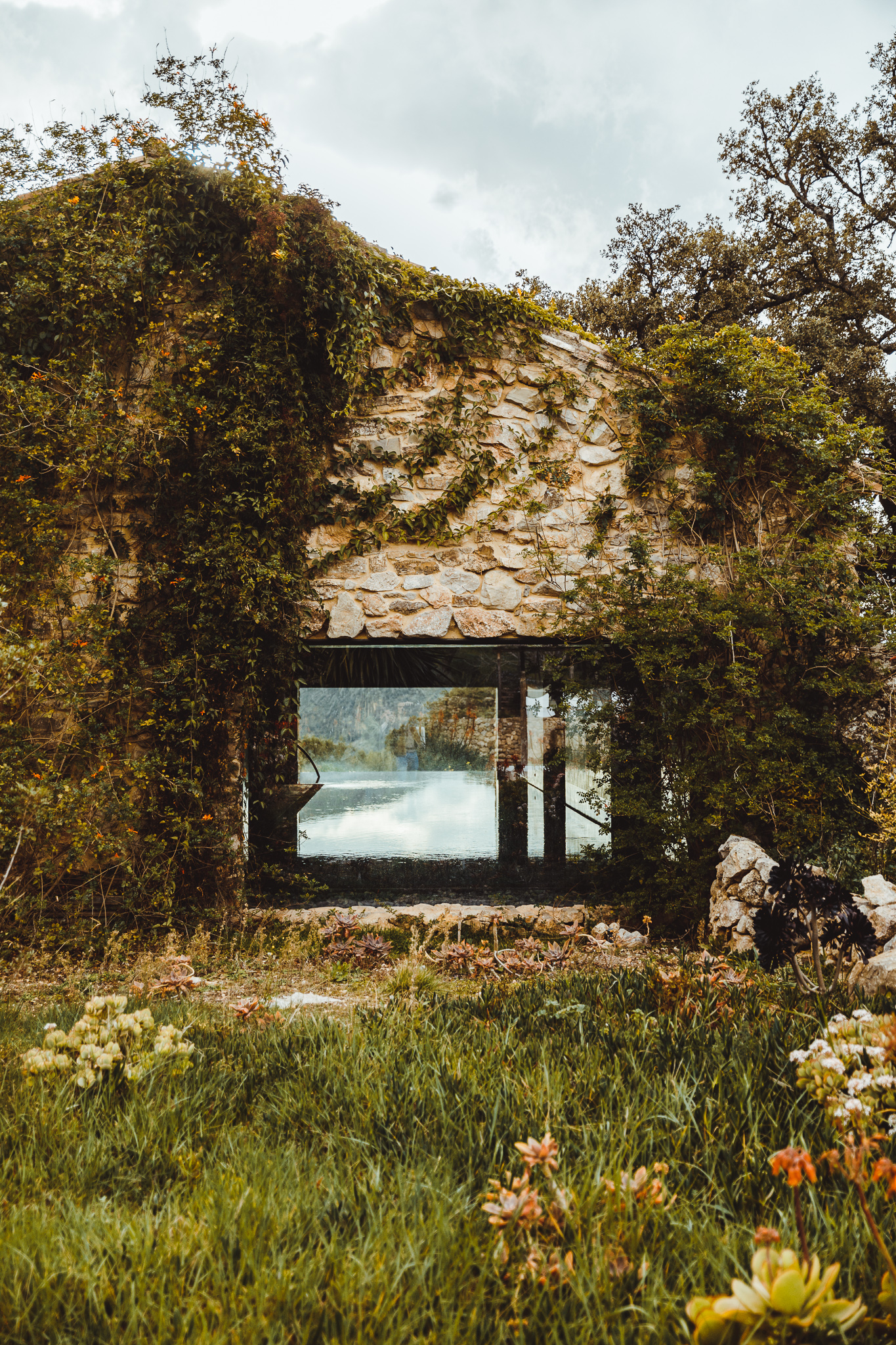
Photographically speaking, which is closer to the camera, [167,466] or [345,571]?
[167,466]

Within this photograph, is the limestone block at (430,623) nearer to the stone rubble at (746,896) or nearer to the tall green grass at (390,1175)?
the stone rubble at (746,896)

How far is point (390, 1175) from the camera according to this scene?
156 centimetres

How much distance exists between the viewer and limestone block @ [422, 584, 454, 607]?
186 inches

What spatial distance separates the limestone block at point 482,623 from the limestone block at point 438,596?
0.09 m

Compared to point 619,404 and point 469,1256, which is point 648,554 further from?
point 469,1256

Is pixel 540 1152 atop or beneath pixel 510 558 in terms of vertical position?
beneath

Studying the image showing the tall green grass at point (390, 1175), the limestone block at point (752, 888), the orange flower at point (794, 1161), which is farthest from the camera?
the limestone block at point (752, 888)

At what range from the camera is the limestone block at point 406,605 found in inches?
185

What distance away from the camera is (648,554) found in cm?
482

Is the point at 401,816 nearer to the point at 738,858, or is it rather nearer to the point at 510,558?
the point at 510,558

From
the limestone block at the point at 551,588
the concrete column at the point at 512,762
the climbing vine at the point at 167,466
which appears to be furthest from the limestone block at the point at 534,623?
the climbing vine at the point at 167,466

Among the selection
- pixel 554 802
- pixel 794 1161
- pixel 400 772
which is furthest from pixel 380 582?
pixel 794 1161

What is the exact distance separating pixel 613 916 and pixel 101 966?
3241 mm

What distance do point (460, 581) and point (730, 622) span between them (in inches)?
70.7
